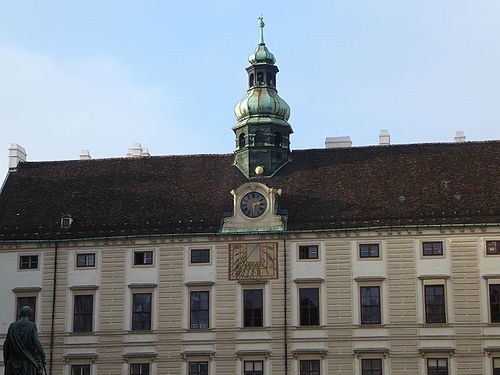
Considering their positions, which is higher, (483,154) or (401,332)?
(483,154)

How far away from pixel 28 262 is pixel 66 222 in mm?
2864

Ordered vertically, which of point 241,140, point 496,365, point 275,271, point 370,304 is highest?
point 241,140

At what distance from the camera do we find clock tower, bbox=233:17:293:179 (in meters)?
59.8

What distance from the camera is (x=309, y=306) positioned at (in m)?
54.0

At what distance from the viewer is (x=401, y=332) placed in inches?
2079

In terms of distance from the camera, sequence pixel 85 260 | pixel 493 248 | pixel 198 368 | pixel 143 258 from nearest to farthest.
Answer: pixel 493 248, pixel 198 368, pixel 143 258, pixel 85 260

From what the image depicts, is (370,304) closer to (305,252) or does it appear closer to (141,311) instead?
(305,252)

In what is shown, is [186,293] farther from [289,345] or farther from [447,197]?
[447,197]

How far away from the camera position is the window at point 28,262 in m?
56.5

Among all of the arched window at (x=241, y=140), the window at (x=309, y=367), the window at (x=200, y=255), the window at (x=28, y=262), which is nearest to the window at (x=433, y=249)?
the window at (x=309, y=367)

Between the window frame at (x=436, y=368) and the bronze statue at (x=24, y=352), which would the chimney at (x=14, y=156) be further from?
the bronze statue at (x=24, y=352)

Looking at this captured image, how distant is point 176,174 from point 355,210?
11087 mm

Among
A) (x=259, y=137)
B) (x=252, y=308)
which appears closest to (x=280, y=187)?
(x=259, y=137)

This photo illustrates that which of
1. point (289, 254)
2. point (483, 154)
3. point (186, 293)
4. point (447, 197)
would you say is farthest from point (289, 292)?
point (483, 154)
